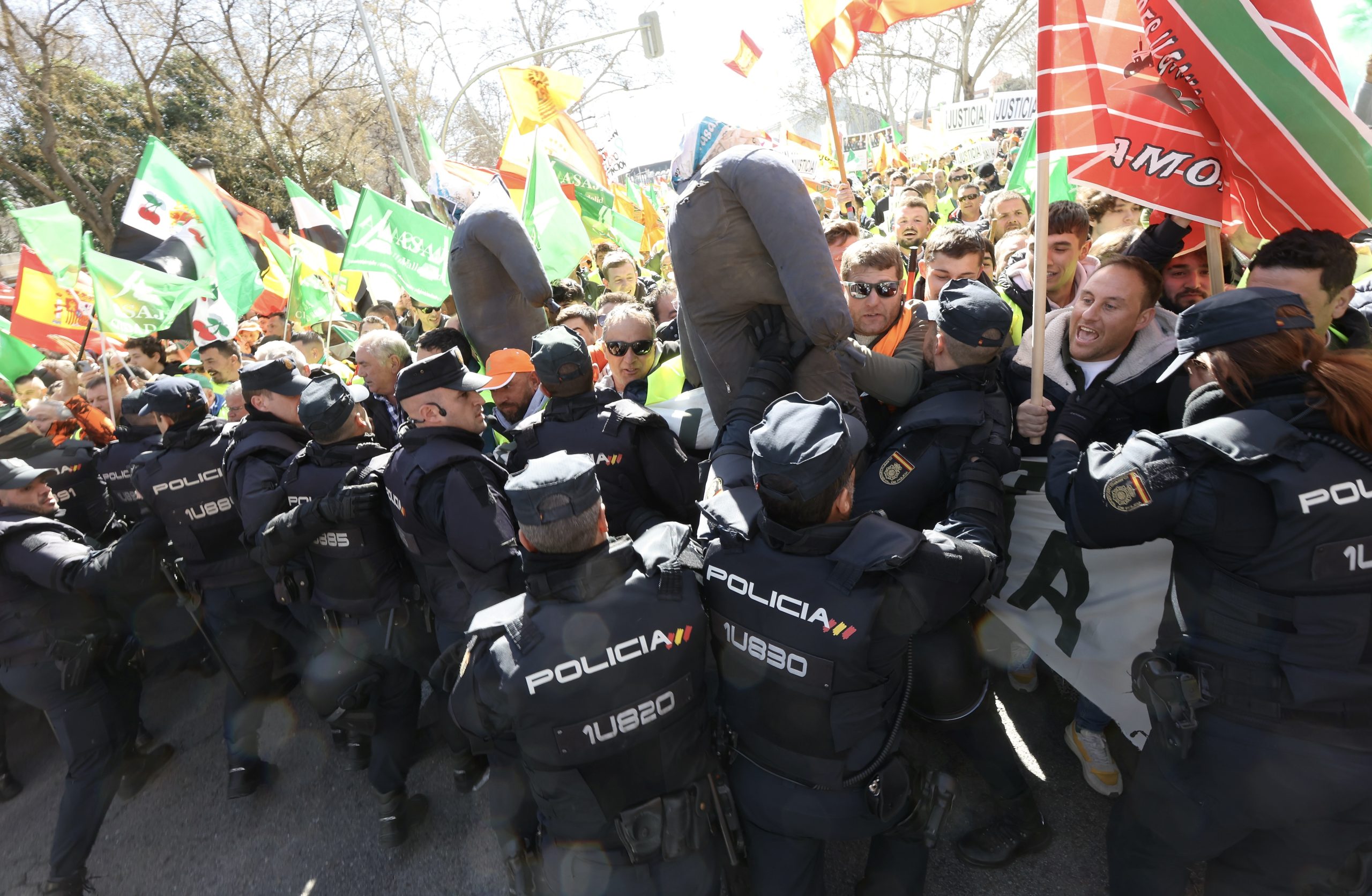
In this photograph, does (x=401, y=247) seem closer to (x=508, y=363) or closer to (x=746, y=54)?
(x=508, y=363)

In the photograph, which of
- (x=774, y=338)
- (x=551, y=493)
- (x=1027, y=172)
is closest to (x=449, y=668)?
(x=551, y=493)

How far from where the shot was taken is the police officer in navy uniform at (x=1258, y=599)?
1845mm

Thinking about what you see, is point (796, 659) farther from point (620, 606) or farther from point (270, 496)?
point (270, 496)

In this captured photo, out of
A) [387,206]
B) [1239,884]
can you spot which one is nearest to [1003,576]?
[1239,884]

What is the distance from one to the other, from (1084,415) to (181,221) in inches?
290

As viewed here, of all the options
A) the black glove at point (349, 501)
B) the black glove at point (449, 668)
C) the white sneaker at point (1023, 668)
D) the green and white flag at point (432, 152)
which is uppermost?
the green and white flag at point (432, 152)

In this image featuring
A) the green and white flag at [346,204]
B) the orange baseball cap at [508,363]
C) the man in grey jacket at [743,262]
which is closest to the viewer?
the man in grey jacket at [743,262]

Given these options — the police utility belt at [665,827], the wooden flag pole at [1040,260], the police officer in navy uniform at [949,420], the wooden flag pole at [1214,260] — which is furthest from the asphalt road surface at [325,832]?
the wooden flag pole at [1214,260]

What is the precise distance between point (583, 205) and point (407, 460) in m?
5.77

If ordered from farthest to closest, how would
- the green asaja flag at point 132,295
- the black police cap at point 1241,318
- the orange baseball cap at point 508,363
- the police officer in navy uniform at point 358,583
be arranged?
the green asaja flag at point 132,295 < the orange baseball cap at point 508,363 < the police officer in navy uniform at point 358,583 < the black police cap at point 1241,318

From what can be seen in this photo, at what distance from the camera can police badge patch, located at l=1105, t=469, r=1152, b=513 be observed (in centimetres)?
197

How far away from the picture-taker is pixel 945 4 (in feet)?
12.7

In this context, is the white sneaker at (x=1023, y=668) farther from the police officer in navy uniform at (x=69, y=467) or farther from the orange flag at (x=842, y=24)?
the police officer in navy uniform at (x=69, y=467)

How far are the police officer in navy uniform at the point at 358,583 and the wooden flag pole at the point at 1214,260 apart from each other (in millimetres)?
A: 3558
